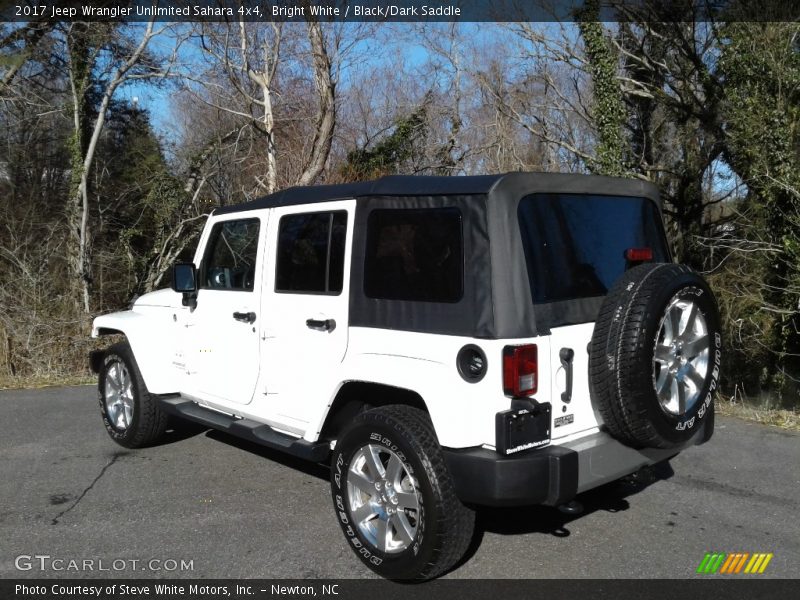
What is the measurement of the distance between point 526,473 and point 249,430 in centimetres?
201

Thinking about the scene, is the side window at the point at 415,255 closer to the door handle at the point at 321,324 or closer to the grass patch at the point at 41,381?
the door handle at the point at 321,324

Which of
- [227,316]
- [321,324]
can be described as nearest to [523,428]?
[321,324]

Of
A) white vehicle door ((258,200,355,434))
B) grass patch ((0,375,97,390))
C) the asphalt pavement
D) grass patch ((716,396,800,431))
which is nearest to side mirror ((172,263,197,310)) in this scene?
white vehicle door ((258,200,355,434))

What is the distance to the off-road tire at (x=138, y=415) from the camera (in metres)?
5.64

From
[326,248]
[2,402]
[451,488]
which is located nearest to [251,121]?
[2,402]

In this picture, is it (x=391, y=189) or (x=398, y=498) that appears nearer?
(x=398, y=498)

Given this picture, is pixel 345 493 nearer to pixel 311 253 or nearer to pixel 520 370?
pixel 520 370

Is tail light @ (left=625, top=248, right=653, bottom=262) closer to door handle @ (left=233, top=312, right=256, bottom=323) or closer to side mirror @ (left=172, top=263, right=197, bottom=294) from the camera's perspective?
door handle @ (left=233, top=312, right=256, bottom=323)

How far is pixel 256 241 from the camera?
15.5 feet

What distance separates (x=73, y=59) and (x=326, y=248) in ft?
44.5

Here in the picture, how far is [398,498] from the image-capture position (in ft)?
11.5
